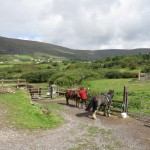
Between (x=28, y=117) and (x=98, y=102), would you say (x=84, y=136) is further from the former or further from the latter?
(x=98, y=102)

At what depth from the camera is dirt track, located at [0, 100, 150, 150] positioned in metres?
15.0

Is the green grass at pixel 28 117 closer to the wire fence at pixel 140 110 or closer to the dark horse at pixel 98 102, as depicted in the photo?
the dark horse at pixel 98 102

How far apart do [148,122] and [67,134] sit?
271 inches

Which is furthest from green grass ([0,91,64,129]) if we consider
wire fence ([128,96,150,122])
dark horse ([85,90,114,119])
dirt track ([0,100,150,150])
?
wire fence ([128,96,150,122])

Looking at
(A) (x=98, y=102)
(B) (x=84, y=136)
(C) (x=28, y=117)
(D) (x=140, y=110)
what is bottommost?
(B) (x=84, y=136)

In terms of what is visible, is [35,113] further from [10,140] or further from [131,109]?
[131,109]

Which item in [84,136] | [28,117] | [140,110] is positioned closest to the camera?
[84,136]

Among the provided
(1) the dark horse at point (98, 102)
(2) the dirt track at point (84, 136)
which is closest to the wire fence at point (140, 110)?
(2) the dirt track at point (84, 136)

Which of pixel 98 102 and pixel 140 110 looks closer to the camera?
pixel 98 102

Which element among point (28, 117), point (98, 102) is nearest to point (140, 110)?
point (98, 102)

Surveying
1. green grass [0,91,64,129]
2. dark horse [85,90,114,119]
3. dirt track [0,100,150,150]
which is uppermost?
dark horse [85,90,114,119]

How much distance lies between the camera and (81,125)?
20297mm

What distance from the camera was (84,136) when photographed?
17.2 m

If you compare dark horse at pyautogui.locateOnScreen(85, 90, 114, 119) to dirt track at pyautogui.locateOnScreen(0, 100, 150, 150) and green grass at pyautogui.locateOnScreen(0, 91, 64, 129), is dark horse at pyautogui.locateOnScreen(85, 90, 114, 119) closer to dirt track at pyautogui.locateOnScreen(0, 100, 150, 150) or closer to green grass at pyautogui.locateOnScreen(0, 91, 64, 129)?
dirt track at pyautogui.locateOnScreen(0, 100, 150, 150)
